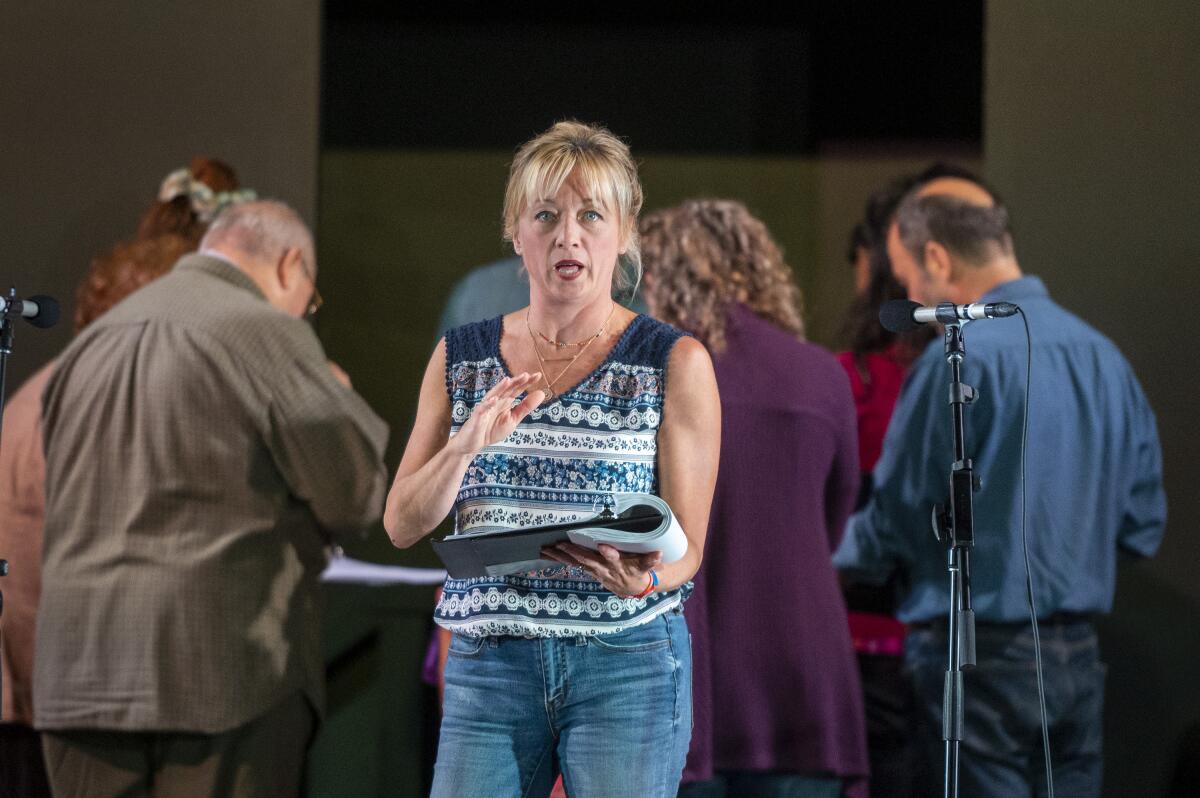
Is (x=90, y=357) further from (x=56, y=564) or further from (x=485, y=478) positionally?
(x=485, y=478)

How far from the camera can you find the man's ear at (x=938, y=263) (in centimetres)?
312

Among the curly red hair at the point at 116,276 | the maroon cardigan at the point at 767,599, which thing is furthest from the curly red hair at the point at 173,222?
the maroon cardigan at the point at 767,599

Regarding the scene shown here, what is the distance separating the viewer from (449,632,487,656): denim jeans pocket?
1.84m

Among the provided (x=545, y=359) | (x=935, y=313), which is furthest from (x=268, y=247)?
(x=935, y=313)

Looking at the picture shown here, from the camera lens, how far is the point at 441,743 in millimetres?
1863

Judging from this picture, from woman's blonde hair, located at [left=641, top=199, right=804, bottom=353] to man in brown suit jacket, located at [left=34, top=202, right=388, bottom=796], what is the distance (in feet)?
2.15

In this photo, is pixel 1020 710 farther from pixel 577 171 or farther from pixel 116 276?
pixel 116 276

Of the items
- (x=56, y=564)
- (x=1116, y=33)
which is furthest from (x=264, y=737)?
(x=1116, y=33)

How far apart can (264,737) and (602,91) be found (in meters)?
2.10

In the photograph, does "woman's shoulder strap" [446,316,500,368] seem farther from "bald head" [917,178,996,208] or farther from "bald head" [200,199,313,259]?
"bald head" [917,178,996,208]

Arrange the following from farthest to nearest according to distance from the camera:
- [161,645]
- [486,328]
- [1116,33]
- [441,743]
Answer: [1116,33] → [161,645] → [486,328] → [441,743]

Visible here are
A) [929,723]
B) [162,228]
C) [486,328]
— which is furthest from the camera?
[162,228]

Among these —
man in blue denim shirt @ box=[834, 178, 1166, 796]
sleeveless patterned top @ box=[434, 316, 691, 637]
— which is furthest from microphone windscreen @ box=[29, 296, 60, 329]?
man in blue denim shirt @ box=[834, 178, 1166, 796]

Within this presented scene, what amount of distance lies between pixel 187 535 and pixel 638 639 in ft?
3.93
